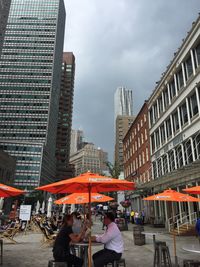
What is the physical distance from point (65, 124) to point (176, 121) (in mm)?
140599

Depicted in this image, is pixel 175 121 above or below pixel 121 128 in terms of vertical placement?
below

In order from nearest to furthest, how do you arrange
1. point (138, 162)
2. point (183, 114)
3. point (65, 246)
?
point (65, 246)
point (183, 114)
point (138, 162)

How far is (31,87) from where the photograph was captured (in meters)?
129

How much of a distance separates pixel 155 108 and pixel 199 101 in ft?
43.5

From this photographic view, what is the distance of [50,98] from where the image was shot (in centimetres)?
12800

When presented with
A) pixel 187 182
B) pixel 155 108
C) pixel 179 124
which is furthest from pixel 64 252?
pixel 155 108

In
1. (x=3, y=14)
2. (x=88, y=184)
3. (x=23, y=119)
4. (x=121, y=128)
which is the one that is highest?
(x=3, y=14)

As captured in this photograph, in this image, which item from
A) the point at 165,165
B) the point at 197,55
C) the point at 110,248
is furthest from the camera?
the point at 165,165

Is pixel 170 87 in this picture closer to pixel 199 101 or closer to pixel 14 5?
pixel 199 101

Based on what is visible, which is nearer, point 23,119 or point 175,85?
point 175,85

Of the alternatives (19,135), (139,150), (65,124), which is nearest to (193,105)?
(139,150)

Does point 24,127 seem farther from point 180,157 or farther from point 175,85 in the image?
point 180,157

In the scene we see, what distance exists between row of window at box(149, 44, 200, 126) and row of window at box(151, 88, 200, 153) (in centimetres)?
167

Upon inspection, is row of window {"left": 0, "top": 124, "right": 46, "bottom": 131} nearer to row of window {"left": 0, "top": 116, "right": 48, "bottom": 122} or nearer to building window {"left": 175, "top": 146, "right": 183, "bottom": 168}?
row of window {"left": 0, "top": 116, "right": 48, "bottom": 122}
